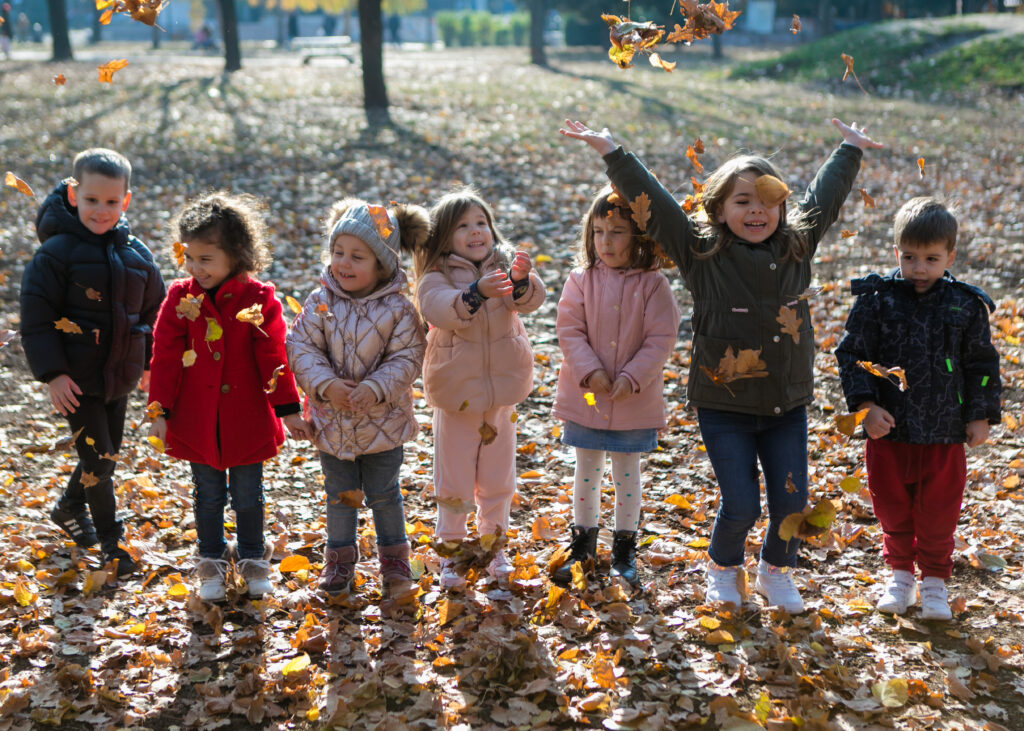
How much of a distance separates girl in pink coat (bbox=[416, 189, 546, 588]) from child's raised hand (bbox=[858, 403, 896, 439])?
141 centimetres

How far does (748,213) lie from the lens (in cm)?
397

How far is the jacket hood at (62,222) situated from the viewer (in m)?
4.44

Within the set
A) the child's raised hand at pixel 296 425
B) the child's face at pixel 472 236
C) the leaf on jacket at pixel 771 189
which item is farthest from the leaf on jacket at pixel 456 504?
the leaf on jacket at pixel 771 189

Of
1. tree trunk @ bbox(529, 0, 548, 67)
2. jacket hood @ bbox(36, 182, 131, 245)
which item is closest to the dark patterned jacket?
jacket hood @ bbox(36, 182, 131, 245)

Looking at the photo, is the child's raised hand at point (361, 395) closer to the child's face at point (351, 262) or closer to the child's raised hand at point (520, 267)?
the child's face at point (351, 262)

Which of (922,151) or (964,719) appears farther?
(922,151)

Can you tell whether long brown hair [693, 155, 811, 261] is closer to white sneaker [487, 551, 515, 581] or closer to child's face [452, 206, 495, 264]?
child's face [452, 206, 495, 264]

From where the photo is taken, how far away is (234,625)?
13.6 ft

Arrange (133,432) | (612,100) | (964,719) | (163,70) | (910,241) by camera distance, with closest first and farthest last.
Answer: (964,719) → (910,241) → (133,432) → (612,100) → (163,70)

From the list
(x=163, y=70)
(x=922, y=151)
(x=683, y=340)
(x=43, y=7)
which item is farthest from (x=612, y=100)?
(x=43, y=7)

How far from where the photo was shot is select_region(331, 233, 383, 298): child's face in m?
4.13

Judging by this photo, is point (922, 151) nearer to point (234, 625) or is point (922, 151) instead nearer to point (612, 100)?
point (612, 100)

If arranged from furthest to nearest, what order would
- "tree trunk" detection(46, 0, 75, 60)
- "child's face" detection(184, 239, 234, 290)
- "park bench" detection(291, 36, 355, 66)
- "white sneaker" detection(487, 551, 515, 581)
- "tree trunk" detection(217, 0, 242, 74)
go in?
"park bench" detection(291, 36, 355, 66) → "tree trunk" detection(46, 0, 75, 60) → "tree trunk" detection(217, 0, 242, 74) → "white sneaker" detection(487, 551, 515, 581) → "child's face" detection(184, 239, 234, 290)

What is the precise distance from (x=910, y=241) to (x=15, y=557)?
4.26 m
